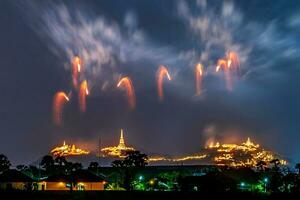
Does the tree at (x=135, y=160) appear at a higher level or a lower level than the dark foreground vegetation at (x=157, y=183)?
higher

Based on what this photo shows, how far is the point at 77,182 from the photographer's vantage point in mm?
70250

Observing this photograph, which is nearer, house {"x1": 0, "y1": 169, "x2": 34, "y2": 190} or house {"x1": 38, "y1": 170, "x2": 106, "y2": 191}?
house {"x1": 38, "y1": 170, "x2": 106, "y2": 191}

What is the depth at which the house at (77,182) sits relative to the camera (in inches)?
2778

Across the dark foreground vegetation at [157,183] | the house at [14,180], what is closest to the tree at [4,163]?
the dark foreground vegetation at [157,183]

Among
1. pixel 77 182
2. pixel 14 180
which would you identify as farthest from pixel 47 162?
pixel 77 182

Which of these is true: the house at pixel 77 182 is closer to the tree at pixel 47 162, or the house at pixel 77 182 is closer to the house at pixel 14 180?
the house at pixel 14 180

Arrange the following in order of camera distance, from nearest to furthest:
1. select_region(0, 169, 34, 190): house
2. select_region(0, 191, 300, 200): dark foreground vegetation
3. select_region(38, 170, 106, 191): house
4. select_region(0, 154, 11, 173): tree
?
select_region(0, 191, 300, 200): dark foreground vegetation, select_region(38, 170, 106, 191): house, select_region(0, 169, 34, 190): house, select_region(0, 154, 11, 173): tree

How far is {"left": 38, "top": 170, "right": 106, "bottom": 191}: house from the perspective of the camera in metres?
70.6

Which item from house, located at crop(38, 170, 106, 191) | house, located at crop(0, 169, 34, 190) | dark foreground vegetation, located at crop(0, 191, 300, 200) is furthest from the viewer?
house, located at crop(0, 169, 34, 190)

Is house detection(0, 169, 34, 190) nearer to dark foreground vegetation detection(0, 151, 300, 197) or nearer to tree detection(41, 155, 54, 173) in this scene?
dark foreground vegetation detection(0, 151, 300, 197)

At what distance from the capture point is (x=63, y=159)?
355 ft

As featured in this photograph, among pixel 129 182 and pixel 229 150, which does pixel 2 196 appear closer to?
pixel 129 182

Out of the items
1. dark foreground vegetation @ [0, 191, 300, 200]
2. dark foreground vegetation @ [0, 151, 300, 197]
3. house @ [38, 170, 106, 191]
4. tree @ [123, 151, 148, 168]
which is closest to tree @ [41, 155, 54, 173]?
dark foreground vegetation @ [0, 151, 300, 197]

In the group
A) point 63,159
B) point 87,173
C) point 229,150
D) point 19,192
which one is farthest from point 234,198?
point 229,150
